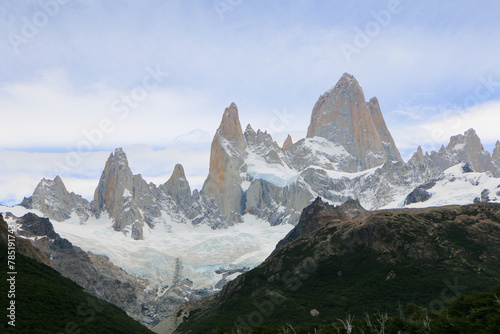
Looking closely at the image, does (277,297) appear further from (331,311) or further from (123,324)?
Answer: (123,324)

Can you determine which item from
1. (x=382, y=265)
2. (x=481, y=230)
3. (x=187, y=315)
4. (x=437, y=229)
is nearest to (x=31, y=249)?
(x=187, y=315)

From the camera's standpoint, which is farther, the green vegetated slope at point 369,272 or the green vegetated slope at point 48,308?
the green vegetated slope at point 369,272

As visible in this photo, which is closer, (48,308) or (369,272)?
(48,308)

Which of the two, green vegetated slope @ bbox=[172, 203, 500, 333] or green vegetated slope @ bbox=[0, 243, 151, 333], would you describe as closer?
green vegetated slope @ bbox=[0, 243, 151, 333]

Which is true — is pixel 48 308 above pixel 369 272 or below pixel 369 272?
above
